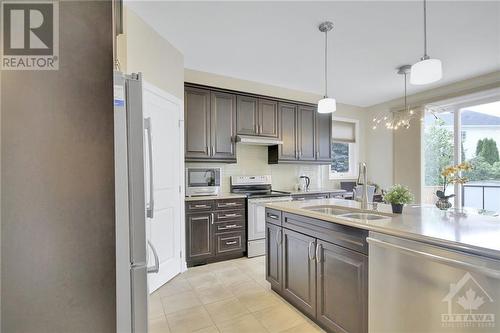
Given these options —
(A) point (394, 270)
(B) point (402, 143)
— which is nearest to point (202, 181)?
(A) point (394, 270)

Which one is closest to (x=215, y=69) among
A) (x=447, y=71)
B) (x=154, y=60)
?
(x=154, y=60)

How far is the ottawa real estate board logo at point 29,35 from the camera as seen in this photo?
0.67 m

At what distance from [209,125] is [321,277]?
244 cm

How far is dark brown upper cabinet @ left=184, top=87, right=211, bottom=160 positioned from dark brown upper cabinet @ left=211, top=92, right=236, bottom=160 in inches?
3.7

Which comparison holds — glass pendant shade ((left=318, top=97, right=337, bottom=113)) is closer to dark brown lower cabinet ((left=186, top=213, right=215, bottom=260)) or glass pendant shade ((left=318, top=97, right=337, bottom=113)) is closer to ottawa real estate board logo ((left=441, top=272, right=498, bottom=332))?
ottawa real estate board logo ((left=441, top=272, right=498, bottom=332))

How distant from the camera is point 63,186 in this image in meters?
0.70

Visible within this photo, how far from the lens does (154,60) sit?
102 inches

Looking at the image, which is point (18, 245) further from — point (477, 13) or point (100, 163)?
point (477, 13)

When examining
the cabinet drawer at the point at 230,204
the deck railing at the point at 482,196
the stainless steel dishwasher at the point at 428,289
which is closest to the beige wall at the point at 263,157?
the cabinet drawer at the point at 230,204

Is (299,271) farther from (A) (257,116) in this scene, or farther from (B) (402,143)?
(B) (402,143)

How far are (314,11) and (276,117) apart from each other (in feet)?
6.45

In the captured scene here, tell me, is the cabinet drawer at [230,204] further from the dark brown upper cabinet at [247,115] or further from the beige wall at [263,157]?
the dark brown upper cabinet at [247,115]

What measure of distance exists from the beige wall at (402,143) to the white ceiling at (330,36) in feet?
0.67

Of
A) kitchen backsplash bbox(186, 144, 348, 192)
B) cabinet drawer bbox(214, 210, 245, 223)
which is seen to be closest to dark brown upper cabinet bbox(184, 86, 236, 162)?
kitchen backsplash bbox(186, 144, 348, 192)
